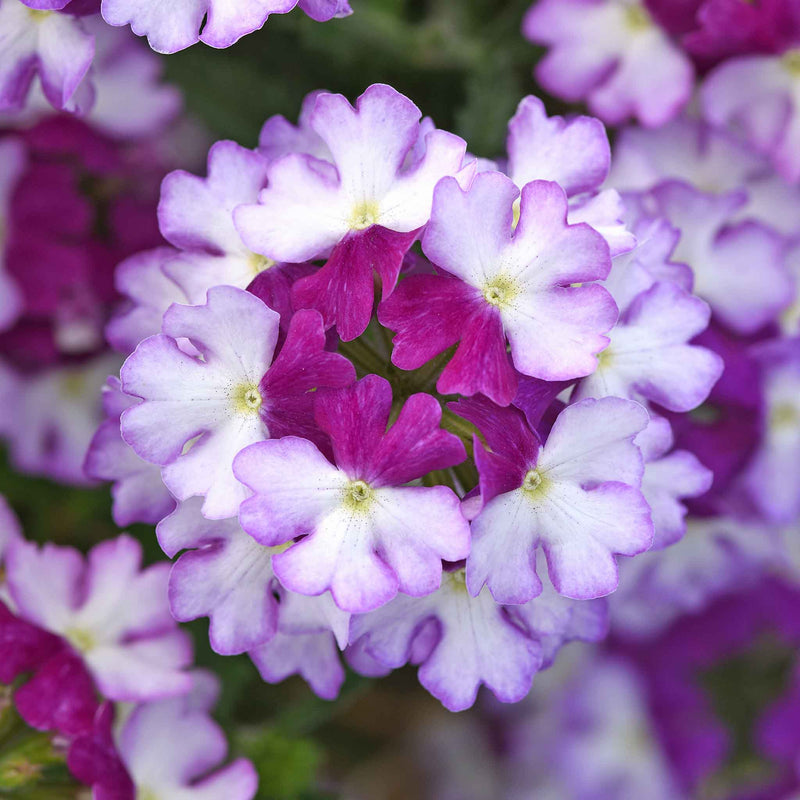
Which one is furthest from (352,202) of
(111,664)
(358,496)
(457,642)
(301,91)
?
(301,91)

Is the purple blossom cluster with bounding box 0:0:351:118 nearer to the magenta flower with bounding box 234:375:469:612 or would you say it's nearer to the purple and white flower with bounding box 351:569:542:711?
the magenta flower with bounding box 234:375:469:612

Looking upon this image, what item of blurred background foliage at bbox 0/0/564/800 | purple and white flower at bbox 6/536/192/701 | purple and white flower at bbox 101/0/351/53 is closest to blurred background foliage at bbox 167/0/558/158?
blurred background foliage at bbox 0/0/564/800

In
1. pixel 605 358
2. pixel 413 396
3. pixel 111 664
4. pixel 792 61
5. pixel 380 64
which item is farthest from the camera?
pixel 380 64

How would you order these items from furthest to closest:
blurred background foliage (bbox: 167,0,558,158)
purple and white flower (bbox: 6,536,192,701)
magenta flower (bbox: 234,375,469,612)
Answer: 1. blurred background foliage (bbox: 167,0,558,158)
2. purple and white flower (bbox: 6,536,192,701)
3. magenta flower (bbox: 234,375,469,612)

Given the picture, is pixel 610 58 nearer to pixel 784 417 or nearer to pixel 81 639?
pixel 784 417

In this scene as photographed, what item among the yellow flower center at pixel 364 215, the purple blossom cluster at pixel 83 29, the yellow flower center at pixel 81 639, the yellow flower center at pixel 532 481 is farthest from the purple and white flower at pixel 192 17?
the yellow flower center at pixel 81 639
